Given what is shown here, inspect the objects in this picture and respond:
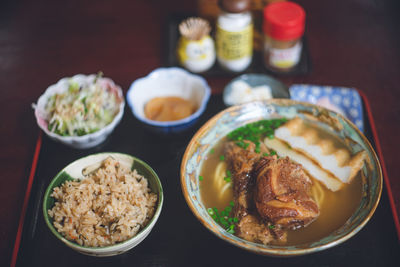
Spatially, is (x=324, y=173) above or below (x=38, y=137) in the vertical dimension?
above

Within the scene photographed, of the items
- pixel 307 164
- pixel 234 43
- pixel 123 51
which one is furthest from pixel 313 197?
pixel 123 51

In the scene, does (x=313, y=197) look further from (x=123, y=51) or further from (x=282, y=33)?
(x=123, y=51)

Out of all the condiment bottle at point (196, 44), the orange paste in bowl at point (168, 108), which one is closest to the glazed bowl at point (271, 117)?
the orange paste in bowl at point (168, 108)

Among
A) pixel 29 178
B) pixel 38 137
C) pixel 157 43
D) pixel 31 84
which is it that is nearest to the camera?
pixel 29 178

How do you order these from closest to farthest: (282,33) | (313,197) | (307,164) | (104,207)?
(104,207) < (313,197) < (307,164) < (282,33)

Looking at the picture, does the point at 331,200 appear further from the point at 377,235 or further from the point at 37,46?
the point at 37,46

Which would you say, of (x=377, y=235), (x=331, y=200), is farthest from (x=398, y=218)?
(x=331, y=200)

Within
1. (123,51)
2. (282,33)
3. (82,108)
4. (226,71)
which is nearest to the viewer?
(82,108)

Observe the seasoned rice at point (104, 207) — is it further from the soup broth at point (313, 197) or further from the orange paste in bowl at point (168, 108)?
the orange paste in bowl at point (168, 108)
